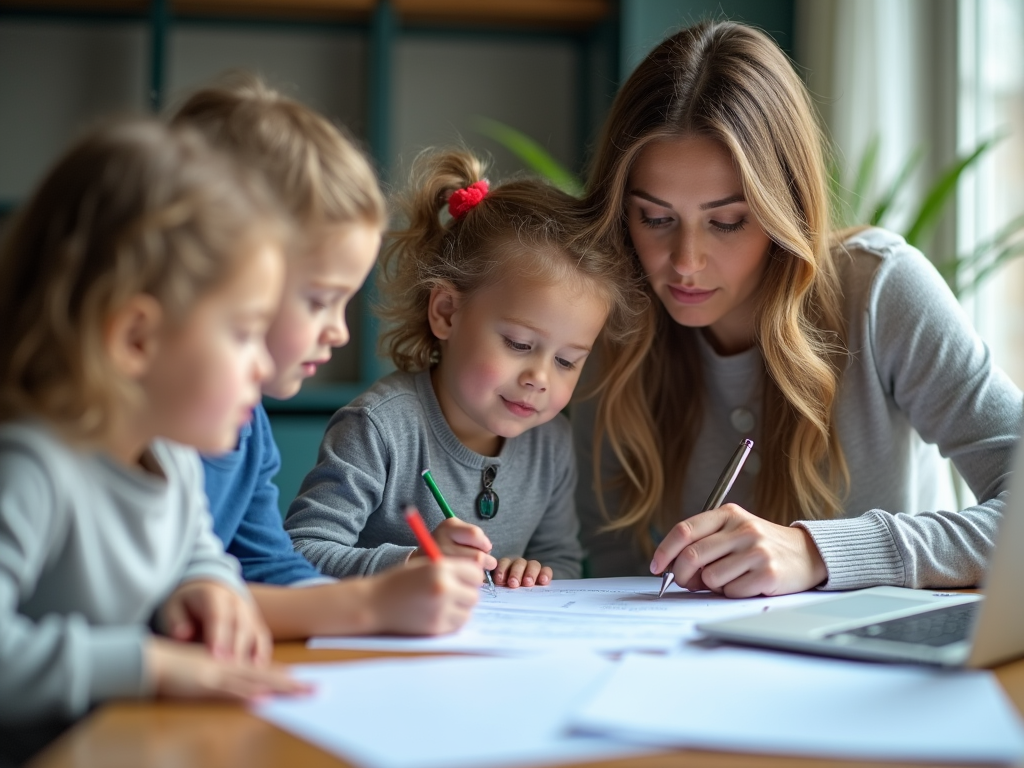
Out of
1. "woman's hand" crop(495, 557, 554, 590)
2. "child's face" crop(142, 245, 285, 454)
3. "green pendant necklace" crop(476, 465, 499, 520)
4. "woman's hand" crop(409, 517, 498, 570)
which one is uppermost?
"child's face" crop(142, 245, 285, 454)

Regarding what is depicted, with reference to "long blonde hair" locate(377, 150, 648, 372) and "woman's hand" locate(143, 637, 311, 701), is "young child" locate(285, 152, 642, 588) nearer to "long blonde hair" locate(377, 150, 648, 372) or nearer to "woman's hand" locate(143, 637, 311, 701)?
"long blonde hair" locate(377, 150, 648, 372)

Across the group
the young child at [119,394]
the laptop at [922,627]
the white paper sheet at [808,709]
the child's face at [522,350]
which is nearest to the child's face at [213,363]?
the young child at [119,394]

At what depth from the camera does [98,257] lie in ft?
2.39

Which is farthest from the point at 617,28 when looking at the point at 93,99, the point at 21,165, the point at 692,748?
the point at 692,748

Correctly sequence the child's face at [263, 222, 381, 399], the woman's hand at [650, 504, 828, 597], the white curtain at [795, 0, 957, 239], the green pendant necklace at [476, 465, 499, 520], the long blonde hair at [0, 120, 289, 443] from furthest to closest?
1. the white curtain at [795, 0, 957, 239]
2. the green pendant necklace at [476, 465, 499, 520]
3. the woman's hand at [650, 504, 828, 597]
4. the child's face at [263, 222, 381, 399]
5. the long blonde hair at [0, 120, 289, 443]

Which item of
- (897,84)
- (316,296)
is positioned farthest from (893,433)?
(897,84)

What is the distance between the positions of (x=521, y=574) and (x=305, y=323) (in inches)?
17.0

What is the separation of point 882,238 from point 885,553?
558 millimetres

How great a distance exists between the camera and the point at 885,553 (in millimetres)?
1201

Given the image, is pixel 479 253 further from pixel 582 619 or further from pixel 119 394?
pixel 119 394

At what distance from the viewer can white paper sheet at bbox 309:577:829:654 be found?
889mm

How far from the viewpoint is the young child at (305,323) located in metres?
0.92

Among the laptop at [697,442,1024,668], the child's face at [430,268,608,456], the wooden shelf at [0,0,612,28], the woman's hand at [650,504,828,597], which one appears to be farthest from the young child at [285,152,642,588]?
the wooden shelf at [0,0,612,28]

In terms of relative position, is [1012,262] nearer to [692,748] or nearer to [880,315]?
[880,315]
